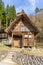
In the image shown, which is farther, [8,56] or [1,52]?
[1,52]

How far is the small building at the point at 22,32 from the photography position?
115ft

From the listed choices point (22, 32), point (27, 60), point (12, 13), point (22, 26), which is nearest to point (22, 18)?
point (22, 26)

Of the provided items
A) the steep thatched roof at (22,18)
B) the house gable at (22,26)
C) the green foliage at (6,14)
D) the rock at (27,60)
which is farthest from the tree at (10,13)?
the rock at (27,60)

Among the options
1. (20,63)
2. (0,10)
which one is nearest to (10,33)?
(20,63)

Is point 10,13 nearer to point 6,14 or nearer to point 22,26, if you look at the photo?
point 6,14

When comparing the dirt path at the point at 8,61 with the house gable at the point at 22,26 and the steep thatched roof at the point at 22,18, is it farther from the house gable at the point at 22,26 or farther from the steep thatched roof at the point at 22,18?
the house gable at the point at 22,26

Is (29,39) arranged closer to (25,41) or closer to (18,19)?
(25,41)

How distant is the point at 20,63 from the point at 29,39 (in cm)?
1435

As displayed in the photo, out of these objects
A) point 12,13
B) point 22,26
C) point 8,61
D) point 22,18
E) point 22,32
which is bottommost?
point 8,61

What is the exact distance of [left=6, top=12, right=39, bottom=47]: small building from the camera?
115 ft

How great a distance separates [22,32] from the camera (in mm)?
35156

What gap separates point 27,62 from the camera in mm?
20891

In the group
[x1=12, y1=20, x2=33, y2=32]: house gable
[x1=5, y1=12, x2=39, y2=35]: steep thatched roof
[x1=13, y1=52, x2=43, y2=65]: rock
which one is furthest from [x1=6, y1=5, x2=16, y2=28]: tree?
[x1=13, y1=52, x2=43, y2=65]: rock

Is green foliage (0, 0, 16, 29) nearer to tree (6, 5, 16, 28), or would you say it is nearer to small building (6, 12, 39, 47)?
tree (6, 5, 16, 28)
